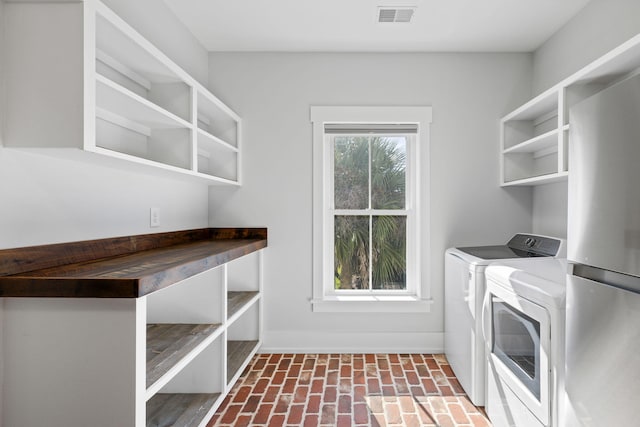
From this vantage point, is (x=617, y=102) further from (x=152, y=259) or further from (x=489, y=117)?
(x=489, y=117)

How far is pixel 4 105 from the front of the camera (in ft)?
4.28

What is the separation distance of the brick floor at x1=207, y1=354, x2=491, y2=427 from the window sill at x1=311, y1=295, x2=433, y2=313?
359 mm

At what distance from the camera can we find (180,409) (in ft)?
6.45

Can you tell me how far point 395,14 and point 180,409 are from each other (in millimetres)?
2706

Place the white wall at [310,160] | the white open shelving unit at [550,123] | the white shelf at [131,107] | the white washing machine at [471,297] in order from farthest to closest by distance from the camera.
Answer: the white wall at [310,160], the white washing machine at [471,297], the white open shelving unit at [550,123], the white shelf at [131,107]

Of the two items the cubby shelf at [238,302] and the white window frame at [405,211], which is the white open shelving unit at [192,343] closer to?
the cubby shelf at [238,302]

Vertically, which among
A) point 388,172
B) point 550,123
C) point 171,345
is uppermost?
point 550,123

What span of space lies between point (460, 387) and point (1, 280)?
2.50m

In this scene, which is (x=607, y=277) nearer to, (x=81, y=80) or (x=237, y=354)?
(x=81, y=80)

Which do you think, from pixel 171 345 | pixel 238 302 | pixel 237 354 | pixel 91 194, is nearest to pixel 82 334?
pixel 171 345

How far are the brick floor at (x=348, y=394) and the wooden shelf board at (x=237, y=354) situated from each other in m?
0.12

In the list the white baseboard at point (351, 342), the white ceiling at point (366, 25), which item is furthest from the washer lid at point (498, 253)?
the white ceiling at point (366, 25)

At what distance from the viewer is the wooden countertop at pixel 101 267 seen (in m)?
1.20

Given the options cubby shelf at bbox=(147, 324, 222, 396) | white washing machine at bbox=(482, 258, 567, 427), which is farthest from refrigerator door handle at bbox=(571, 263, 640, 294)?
cubby shelf at bbox=(147, 324, 222, 396)
